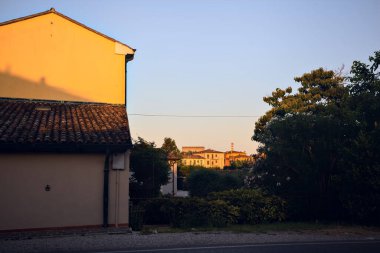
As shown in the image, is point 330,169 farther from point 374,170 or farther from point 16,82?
point 16,82

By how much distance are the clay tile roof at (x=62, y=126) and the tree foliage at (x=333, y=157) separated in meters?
8.10

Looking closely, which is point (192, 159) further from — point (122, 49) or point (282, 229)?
point (282, 229)

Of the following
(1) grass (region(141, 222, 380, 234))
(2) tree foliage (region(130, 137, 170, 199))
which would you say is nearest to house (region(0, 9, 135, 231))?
(1) grass (region(141, 222, 380, 234))

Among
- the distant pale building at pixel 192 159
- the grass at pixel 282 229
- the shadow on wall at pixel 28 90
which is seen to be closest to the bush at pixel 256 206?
the grass at pixel 282 229

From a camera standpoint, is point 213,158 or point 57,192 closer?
point 57,192

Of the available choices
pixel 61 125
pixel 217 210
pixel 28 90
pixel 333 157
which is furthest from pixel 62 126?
pixel 333 157

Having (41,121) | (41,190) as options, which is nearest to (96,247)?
(41,190)

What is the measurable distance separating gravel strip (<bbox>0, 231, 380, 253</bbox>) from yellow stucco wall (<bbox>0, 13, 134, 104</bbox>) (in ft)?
26.6

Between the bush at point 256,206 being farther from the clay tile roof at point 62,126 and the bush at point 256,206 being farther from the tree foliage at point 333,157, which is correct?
the clay tile roof at point 62,126

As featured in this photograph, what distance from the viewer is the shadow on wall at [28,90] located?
1719cm

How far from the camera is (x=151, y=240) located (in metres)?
11.4

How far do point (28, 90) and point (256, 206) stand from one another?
12.3 meters

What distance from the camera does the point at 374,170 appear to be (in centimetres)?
1469

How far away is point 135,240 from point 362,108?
38.7 feet
